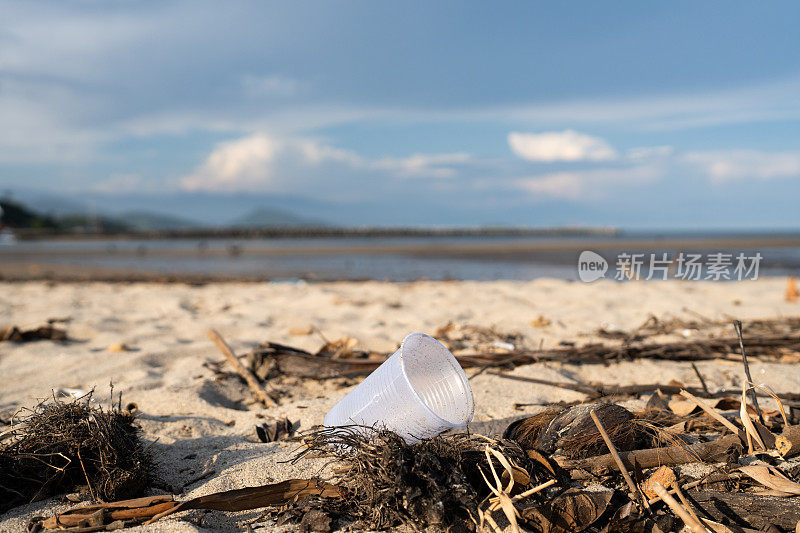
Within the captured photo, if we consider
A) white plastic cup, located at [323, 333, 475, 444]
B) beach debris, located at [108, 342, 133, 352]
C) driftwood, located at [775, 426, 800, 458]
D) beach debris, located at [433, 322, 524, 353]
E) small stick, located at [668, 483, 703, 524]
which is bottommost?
beach debris, located at [108, 342, 133, 352]

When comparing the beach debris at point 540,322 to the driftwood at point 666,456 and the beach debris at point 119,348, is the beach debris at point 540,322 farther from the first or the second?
the beach debris at point 119,348

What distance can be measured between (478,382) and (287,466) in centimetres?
146

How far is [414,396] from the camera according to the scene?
1829 mm

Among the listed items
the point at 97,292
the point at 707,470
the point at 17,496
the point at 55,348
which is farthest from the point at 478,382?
the point at 97,292

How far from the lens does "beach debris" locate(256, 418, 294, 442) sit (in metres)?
2.53

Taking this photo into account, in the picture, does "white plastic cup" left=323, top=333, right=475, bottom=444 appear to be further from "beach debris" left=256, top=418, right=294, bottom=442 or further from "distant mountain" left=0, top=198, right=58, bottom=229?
"distant mountain" left=0, top=198, right=58, bottom=229

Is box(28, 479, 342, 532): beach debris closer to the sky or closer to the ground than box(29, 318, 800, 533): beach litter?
closer to the ground

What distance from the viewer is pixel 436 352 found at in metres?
2.16

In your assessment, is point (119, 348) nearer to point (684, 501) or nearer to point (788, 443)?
point (684, 501)

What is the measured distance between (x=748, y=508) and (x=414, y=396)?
3.88 ft

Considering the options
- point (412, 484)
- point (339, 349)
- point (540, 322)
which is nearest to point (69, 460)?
point (412, 484)

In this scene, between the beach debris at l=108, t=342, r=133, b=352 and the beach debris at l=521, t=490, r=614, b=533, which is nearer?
the beach debris at l=521, t=490, r=614, b=533

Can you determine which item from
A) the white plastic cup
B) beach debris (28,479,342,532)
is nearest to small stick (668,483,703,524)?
the white plastic cup

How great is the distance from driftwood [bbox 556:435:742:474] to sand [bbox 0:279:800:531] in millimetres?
663
